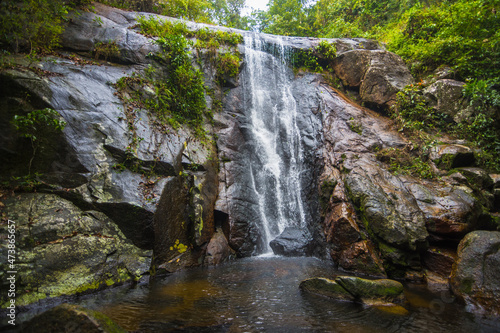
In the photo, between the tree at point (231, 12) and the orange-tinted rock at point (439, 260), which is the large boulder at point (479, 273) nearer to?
the orange-tinted rock at point (439, 260)

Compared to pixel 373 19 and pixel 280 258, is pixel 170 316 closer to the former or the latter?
pixel 280 258

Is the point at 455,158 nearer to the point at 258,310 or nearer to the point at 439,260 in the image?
the point at 439,260

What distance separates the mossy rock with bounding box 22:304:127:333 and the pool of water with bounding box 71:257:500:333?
1046 millimetres

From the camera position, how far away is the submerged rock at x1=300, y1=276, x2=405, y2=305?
4.40m

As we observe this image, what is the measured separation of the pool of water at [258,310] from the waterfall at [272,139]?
3.20 metres

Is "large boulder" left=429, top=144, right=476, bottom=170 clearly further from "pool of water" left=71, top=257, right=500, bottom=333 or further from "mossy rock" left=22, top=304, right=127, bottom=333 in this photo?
"mossy rock" left=22, top=304, right=127, bottom=333

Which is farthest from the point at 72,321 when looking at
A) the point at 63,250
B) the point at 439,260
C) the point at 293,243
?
the point at 439,260

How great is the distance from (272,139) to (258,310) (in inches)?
287

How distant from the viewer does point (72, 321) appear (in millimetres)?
2363

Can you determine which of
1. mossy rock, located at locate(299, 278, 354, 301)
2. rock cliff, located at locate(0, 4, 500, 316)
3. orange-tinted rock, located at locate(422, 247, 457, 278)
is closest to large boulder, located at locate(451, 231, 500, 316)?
rock cliff, located at locate(0, 4, 500, 316)

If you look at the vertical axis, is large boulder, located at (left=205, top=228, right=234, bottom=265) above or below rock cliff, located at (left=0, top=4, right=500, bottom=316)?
below

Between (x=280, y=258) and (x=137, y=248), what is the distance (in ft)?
13.4

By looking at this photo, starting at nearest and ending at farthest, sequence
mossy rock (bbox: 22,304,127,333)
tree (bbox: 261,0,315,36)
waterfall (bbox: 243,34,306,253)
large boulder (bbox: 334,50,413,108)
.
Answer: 1. mossy rock (bbox: 22,304,127,333)
2. waterfall (bbox: 243,34,306,253)
3. large boulder (bbox: 334,50,413,108)
4. tree (bbox: 261,0,315,36)

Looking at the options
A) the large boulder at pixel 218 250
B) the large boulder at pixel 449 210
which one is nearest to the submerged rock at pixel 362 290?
the large boulder at pixel 449 210
